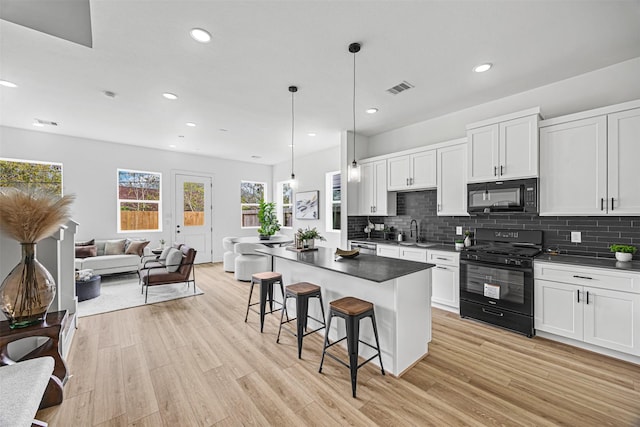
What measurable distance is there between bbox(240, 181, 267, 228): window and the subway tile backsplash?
414 cm

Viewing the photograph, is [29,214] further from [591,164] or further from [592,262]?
[591,164]

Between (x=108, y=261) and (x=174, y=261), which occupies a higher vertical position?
(x=174, y=261)

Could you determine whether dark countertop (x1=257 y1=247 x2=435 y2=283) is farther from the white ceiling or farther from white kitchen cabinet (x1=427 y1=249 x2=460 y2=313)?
the white ceiling

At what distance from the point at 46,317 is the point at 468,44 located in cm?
426

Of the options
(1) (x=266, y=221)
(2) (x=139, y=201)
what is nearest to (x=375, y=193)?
(1) (x=266, y=221)

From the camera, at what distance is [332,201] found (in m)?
6.39

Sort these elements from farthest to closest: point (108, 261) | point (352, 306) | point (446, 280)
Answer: point (108, 261), point (446, 280), point (352, 306)

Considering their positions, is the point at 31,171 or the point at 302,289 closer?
the point at 302,289

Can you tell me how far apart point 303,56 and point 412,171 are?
2478 mm

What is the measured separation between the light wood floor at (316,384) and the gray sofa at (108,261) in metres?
2.44

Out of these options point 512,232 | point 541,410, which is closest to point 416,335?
point 541,410

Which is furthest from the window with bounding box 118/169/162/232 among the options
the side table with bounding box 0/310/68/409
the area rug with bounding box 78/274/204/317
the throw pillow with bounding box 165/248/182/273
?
the side table with bounding box 0/310/68/409

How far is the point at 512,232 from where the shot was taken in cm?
343

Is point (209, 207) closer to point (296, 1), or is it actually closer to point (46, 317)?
point (46, 317)
